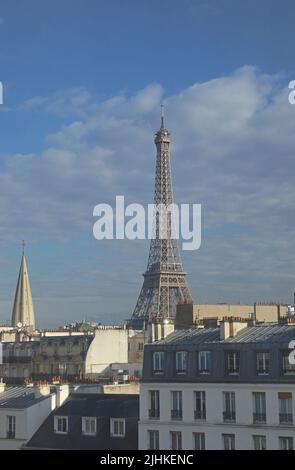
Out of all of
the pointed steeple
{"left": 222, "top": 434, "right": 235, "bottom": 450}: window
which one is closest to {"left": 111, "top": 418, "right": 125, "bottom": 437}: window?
{"left": 222, "top": 434, "right": 235, "bottom": 450}: window

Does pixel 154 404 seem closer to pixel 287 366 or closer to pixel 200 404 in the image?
pixel 200 404

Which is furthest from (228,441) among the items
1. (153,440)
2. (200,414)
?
(153,440)

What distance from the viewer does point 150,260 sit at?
12606cm

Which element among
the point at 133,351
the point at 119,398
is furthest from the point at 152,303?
the point at 119,398

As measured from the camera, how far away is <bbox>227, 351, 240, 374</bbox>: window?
92.2 feet

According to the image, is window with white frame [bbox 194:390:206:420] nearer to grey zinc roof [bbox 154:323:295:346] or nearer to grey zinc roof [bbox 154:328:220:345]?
grey zinc roof [bbox 154:323:295:346]

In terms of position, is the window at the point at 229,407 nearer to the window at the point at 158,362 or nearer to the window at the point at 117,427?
the window at the point at 158,362

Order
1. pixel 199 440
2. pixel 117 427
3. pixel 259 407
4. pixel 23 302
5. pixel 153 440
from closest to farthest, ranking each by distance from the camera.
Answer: pixel 259 407 < pixel 199 440 < pixel 153 440 < pixel 117 427 < pixel 23 302

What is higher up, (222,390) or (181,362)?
(181,362)

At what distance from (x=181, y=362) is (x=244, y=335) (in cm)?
255

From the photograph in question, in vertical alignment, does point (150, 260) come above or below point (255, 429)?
above

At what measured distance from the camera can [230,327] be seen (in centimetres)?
2973
